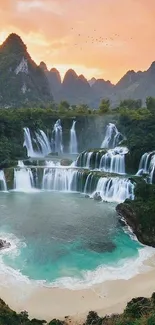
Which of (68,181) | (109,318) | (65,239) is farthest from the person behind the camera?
(68,181)

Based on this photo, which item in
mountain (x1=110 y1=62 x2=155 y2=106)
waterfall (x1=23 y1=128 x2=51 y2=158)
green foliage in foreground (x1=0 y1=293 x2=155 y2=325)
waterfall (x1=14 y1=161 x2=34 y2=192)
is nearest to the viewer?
green foliage in foreground (x1=0 y1=293 x2=155 y2=325)

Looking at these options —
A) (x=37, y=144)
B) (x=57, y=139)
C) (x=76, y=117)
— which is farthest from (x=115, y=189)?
(x=76, y=117)

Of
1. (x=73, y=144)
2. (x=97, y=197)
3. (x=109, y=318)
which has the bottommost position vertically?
(x=109, y=318)

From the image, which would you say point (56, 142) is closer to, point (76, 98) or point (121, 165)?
point (121, 165)

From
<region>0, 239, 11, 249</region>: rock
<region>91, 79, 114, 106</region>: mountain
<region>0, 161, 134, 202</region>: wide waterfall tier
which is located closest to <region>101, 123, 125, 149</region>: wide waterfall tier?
<region>0, 161, 134, 202</region>: wide waterfall tier

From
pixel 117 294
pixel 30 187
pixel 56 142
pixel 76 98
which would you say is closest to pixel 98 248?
pixel 117 294

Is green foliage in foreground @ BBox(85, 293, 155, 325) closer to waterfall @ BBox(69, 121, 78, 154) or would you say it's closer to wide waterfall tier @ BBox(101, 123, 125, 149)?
wide waterfall tier @ BBox(101, 123, 125, 149)

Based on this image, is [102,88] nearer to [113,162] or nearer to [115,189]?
[113,162]
